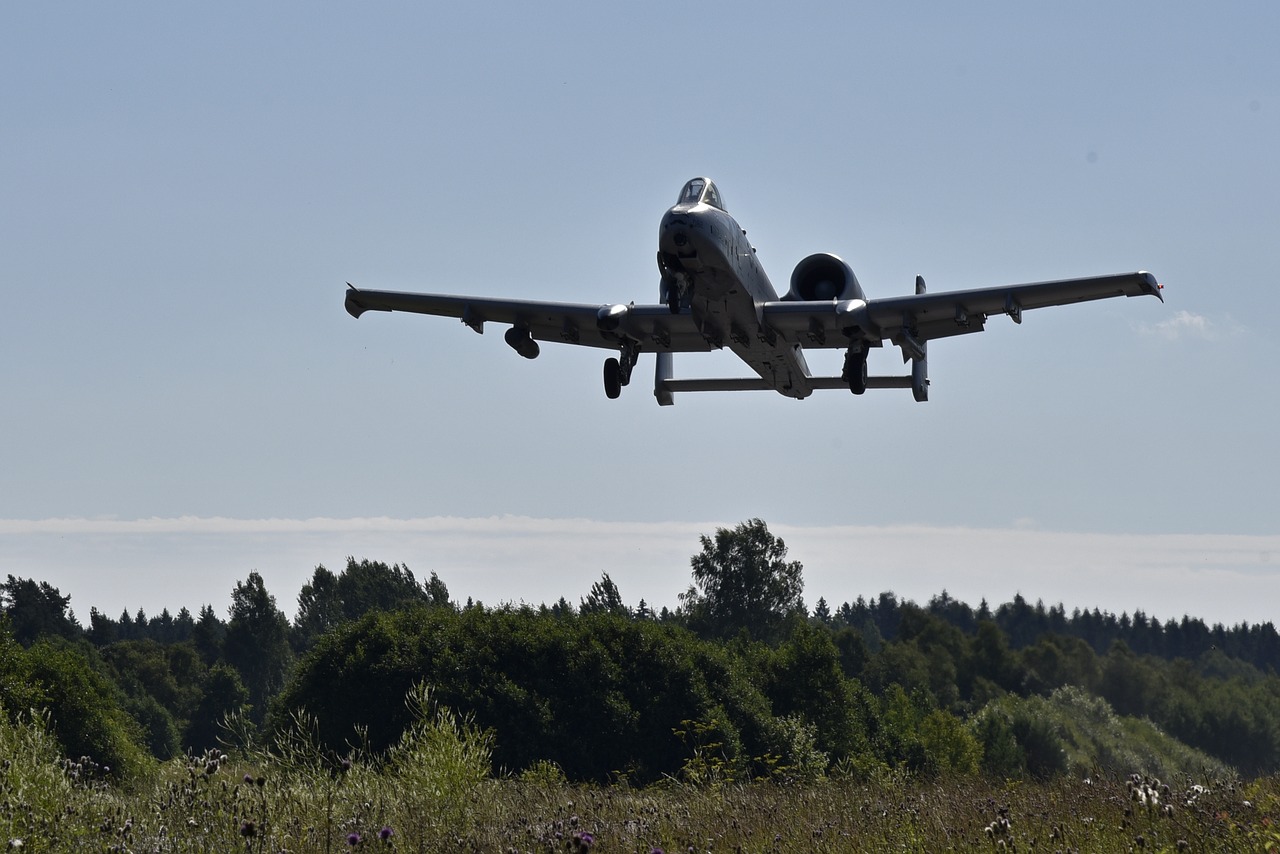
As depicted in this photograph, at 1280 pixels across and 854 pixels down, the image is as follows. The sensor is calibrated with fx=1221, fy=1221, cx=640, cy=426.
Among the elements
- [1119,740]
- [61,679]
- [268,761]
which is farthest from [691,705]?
[1119,740]

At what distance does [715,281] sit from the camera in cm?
2369

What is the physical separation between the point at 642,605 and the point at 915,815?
4834 inches

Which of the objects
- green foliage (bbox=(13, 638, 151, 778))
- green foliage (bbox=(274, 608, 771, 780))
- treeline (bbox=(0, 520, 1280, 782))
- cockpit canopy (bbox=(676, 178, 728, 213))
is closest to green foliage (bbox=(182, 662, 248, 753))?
treeline (bbox=(0, 520, 1280, 782))

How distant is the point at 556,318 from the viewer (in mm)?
27328

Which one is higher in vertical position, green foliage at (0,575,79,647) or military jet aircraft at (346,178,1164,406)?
military jet aircraft at (346,178,1164,406)

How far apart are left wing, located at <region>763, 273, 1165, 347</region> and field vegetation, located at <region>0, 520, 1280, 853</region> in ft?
29.0

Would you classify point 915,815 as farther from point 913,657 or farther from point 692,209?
point 913,657

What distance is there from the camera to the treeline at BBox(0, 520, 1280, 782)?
43750 mm

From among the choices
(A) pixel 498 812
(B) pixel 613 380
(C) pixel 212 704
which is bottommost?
(C) pixel 212 704

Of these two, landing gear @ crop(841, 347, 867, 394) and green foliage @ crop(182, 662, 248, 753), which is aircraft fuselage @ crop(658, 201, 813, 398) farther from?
green foliage @ crop(182, 662, 248, 753)

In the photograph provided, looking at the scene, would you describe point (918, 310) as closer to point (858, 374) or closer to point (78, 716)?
point (858, 374)

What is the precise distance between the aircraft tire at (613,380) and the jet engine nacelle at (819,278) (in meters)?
5.33

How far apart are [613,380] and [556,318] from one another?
203cm

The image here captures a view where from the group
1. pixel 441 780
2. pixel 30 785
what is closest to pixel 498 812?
pixel 441 780
